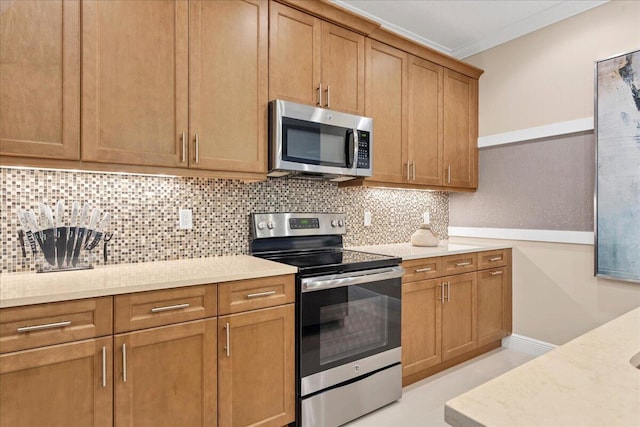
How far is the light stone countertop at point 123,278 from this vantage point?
4.35ft

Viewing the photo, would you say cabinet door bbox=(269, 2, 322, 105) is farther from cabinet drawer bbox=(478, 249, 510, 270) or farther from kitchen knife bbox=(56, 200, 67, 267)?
cabinet drawer bbox=(478, 249, 510, 270)

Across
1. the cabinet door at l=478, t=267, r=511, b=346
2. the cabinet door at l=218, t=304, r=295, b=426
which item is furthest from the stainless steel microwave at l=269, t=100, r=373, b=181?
the cabinet door at l=478, t=267, r=511, b=346

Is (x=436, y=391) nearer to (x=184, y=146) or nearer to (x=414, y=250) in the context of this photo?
(x=414, y=250)

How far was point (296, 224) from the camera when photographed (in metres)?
2.56

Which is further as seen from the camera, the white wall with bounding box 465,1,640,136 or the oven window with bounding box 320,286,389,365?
the white wall with bounding box 465,1,640,136

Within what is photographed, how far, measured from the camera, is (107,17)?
170cm

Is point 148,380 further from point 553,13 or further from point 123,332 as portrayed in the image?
point 553,13

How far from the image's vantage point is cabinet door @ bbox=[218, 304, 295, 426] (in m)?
1.70

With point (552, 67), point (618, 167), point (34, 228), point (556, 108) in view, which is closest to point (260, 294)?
point (34, 228)

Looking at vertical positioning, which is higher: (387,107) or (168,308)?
(387,107)

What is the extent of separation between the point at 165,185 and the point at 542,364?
201cm

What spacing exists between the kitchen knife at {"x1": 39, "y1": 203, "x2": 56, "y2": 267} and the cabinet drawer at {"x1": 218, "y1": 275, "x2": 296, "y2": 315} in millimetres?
817

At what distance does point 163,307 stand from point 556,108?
324 centimetres

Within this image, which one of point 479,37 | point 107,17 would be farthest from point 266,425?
point 479,37
